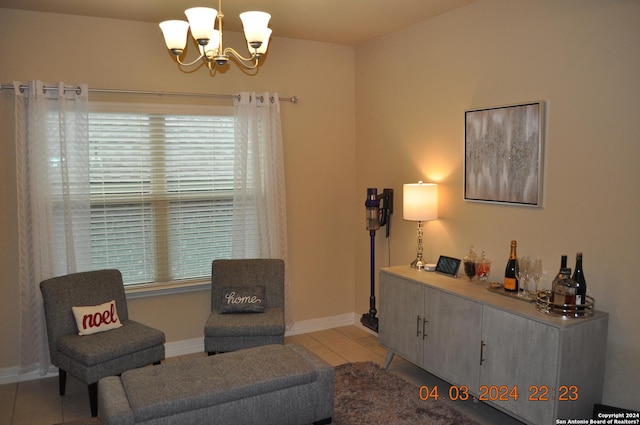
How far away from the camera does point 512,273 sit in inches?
128

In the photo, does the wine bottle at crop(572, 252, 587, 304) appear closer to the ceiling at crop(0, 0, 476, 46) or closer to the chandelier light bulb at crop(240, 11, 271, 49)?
the ceiling at crop(0, 0, 476, 46)

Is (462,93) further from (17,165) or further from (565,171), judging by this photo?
(17,165)

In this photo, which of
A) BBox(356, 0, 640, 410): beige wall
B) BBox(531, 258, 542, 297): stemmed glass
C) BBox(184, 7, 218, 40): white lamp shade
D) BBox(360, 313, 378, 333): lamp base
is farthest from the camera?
BBox(360, 313, 378, 333): lamp base

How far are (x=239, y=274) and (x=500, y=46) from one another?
105 inches

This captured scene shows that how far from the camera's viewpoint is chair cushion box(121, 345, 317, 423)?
265cm

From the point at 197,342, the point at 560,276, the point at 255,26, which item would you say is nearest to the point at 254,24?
the point at 255,26

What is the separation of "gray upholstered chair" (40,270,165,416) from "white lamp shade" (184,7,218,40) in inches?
86.5

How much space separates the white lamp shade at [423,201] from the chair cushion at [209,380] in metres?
1.46

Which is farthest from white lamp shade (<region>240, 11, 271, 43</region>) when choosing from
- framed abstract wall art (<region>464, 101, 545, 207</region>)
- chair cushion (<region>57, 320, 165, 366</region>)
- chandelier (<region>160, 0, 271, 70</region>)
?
chair cushion (<region>57, 320, 165, 366</region>)

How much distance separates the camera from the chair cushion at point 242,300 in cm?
412

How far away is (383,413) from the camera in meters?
3.34

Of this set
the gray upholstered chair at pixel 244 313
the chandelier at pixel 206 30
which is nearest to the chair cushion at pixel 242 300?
the gray upholstered chair at pixel 244 313

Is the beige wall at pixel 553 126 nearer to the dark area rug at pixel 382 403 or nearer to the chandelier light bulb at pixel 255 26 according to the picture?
the dark area rug at pixel 382 403

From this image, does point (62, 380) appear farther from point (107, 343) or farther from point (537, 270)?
point (537, 270)
